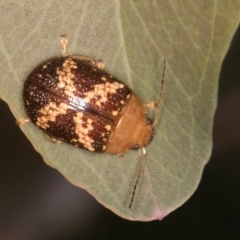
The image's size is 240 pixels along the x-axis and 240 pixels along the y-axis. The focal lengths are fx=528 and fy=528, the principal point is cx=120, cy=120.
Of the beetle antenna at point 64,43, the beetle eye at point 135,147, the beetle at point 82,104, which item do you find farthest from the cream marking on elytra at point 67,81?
the beetle eye at point 135,147

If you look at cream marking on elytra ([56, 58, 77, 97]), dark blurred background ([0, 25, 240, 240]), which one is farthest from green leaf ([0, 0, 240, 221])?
dark blurred background ([0, 25, 240, 240])

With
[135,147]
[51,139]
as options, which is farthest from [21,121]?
[135,147]

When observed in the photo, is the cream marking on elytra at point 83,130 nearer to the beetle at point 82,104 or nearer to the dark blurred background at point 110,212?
the beetle at point 82,104

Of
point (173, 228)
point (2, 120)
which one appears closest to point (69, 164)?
point (2, 120)

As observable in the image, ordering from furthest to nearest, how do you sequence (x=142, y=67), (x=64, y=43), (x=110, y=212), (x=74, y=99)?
(x=110, y=212) → (x=74, y=99) → (x=142, y=67) → (x=64, y=43)

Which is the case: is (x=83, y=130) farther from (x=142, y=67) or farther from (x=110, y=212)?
(x=110, y=212)
